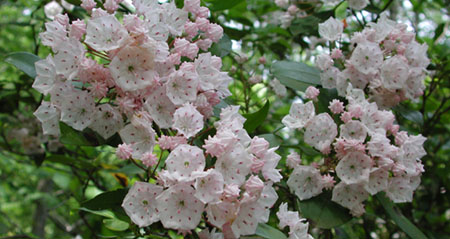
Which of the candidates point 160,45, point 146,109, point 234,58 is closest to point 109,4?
point 160,45

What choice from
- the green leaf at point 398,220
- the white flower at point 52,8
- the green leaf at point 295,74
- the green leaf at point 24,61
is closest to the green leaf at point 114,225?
the green leaf at point 24,61

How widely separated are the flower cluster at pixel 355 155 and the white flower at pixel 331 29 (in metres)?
0.37

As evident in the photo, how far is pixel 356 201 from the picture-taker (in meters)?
1.46

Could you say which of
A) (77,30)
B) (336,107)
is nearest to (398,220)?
(336,107)

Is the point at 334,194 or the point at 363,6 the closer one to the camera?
the point at 334,194

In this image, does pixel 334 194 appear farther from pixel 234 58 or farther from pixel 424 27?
pixel 424 27

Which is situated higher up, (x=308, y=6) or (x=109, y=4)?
(x=109, y=4)

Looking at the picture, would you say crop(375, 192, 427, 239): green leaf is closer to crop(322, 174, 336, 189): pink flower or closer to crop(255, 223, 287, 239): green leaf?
crop(322, 174, 336, 189): pink flower

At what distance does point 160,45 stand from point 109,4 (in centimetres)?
25

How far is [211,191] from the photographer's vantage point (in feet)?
3.21

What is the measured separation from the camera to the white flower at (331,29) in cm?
188

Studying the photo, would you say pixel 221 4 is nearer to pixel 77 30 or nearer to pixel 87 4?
pixel 87 4

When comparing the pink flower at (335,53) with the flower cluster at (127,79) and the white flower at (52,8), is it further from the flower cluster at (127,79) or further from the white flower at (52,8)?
the white flower at (52,8)

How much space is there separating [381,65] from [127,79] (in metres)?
1.04
